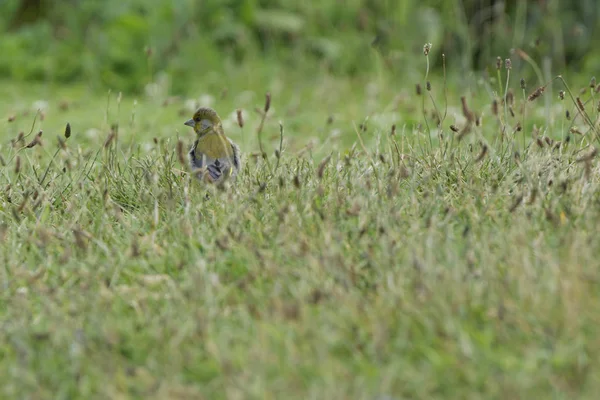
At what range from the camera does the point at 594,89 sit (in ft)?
15.0

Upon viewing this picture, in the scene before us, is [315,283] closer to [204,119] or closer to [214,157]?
[214,157]

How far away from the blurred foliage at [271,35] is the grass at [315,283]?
4.41 meters

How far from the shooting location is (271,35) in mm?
9969

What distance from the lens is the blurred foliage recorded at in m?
9.27

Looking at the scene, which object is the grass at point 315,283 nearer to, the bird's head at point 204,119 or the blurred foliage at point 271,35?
the bird's head at point 204,119

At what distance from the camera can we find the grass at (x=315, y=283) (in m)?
2.98

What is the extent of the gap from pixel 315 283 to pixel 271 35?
6.87 meters

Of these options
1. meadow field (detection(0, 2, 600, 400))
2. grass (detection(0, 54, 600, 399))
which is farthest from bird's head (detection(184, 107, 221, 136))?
grass (detection(0, 54, 600, 399))

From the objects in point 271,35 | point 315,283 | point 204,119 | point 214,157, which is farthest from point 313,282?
point 271,35

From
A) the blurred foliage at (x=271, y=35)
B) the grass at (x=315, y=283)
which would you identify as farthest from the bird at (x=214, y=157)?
the blurred foliage at (x=271, y=35)

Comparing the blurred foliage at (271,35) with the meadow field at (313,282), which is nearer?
the meadow field at (313,282)

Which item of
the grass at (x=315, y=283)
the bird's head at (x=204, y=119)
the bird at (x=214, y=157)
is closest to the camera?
the grass at (x=315, y=283)

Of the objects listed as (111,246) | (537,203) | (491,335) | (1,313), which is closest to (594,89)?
(537,203)

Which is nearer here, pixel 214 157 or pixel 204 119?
pixel 214 157
